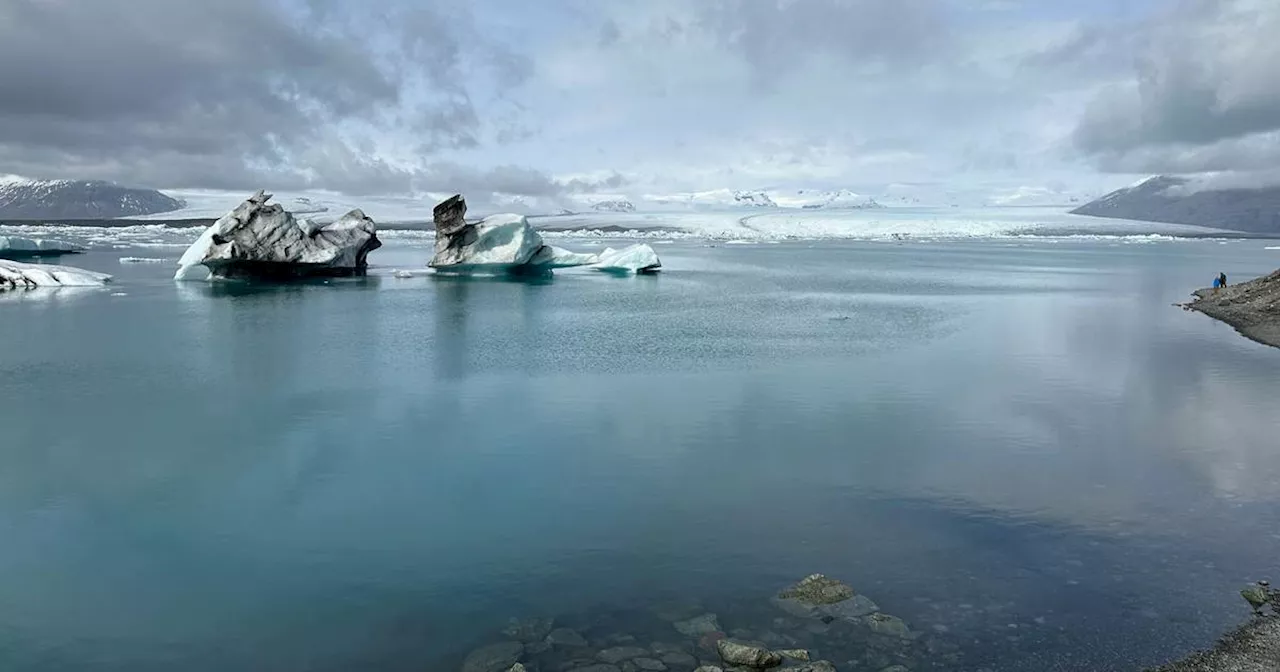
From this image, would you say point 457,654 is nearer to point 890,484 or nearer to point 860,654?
point 860,654

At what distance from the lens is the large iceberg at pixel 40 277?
26.0 meters

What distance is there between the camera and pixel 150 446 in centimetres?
962

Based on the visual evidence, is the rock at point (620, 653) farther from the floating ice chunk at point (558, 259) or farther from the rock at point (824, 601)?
the floating ice chunk at point (558, 259)

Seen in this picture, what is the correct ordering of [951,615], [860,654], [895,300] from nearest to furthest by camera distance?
[860,654]
[951,615]
[895,300]

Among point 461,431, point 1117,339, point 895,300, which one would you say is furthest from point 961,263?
point 461,431

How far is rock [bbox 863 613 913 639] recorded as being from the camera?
5.48m

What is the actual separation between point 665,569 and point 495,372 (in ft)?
27.5

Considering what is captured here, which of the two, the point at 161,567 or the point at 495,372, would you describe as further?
the point at 495,372

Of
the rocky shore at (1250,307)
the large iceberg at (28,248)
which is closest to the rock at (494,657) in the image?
the rocky shore at (1250,307)

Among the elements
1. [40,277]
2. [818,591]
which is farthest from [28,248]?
[818,591]

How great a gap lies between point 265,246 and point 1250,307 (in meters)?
28.2

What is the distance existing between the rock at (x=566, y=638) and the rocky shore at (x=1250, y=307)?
1730 cm

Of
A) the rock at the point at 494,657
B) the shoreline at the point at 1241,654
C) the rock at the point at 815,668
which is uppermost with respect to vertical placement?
the shoreline at the point at 1241,654

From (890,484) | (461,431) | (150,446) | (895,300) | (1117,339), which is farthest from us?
(895,300)
